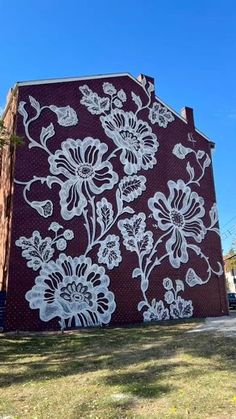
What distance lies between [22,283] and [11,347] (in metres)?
3.38

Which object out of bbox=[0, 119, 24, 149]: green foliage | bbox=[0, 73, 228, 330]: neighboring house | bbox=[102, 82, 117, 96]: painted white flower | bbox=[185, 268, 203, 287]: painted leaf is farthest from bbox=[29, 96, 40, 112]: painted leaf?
bbox=[185, 268, 203, 287]: painted leaf

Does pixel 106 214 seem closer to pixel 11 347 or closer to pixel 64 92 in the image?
pixel 64 92

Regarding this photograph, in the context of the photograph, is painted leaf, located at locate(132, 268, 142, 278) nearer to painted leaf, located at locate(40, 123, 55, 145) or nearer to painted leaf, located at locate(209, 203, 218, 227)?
painted leaf, located at locate(209, 203, 218, 227)

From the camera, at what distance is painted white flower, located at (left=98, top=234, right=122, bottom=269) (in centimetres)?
1551

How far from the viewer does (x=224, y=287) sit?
18250 mm

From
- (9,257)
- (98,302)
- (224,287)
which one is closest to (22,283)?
(9,257)

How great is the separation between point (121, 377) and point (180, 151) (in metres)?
13.0

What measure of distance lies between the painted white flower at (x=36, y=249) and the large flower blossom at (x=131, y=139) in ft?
15.1

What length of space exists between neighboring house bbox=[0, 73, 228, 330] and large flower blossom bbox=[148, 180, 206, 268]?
0.05 metres

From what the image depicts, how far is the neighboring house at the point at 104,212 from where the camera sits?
14.6 meters

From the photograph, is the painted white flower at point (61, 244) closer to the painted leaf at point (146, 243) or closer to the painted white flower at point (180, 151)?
the painted leaf at point (146, 243)

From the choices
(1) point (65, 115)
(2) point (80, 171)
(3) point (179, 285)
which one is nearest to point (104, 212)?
(2) point (80, 171)

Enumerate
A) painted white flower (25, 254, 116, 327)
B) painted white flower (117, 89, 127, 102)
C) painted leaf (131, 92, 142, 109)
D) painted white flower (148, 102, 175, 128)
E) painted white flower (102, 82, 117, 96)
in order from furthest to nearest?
1. painted white flower (148, 102, 175, 128)
2. painted leaf (131, 92, 142, 109)
3. painted white flower (117, 89, 127, 102)
4. painted white flower (102, 82, 117, 96)
5. painted white flower (25, 254, 116, 327)

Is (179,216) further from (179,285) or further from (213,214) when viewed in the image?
(179,285)
